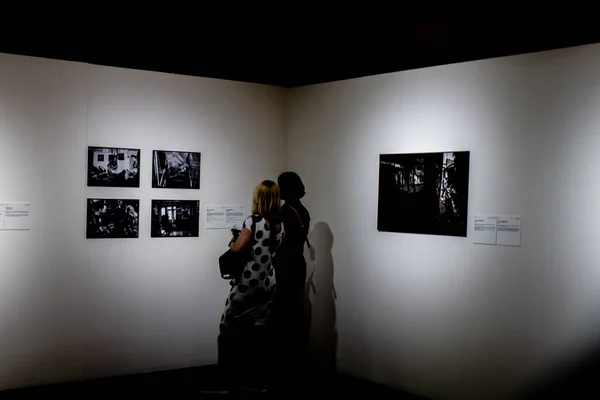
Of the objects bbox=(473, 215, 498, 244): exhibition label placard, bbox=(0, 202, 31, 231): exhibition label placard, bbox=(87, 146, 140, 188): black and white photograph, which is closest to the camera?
bbox=(473, 215, 498, 244): exhibition label placard

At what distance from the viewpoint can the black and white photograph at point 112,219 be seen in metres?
6.48

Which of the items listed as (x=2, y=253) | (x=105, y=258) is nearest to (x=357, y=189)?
(x=105, y=258)

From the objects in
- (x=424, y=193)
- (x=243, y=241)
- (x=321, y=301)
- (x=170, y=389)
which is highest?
(x=424, y=193)

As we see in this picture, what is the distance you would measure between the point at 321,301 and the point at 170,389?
70.9 inches

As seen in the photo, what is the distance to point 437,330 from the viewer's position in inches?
241

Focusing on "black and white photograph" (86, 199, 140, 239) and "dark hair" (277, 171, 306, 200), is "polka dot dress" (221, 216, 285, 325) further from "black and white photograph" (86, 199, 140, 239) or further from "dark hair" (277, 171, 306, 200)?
"black and white photograph" (86, 199, 140, 239)

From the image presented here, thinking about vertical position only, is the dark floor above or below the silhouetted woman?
below

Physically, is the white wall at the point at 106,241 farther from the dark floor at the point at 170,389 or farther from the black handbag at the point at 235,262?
the black handbag at the point at 235,262

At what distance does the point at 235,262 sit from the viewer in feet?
19.4

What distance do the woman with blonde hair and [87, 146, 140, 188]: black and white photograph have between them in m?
1.33

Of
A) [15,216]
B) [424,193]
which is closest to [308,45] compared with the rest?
[424,193]

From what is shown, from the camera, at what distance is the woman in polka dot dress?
5.92 metres

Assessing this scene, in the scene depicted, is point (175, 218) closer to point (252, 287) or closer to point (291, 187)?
point (291, 187)

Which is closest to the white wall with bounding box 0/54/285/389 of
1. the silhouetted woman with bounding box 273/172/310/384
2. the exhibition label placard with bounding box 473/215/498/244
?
the silhouetted woman with bounding box 273/172/310/384
